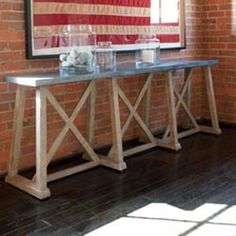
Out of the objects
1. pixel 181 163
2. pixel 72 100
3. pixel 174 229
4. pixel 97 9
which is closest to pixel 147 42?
pixel 97 9

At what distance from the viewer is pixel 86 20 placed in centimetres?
358

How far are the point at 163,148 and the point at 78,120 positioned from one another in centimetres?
90

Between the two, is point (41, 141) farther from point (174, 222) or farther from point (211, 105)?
point (211, 105)

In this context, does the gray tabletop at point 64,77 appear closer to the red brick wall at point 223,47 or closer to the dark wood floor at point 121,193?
the dark wood floor at point 121,193

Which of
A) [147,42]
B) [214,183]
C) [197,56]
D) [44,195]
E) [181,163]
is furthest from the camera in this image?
[197,56]

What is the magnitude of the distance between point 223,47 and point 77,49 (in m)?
2.32

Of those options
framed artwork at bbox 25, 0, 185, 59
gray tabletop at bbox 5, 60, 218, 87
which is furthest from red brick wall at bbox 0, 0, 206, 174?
gray tabletop at bbox 5, 60, 218, 87

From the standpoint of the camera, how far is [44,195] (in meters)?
2.86

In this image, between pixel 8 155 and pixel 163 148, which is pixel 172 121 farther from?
pixel 8 155

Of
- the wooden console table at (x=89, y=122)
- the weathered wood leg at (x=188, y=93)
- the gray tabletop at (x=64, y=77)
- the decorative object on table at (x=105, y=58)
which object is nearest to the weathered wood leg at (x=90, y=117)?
the wooden console table at (x=89, y=122)

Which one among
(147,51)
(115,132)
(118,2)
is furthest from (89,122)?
(118,2)

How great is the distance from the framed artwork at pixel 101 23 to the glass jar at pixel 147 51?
0.18 feet

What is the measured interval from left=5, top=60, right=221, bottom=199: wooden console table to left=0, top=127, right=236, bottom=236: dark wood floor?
0.09m

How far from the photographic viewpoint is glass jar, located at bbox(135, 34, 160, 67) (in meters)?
3.79
